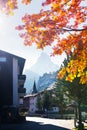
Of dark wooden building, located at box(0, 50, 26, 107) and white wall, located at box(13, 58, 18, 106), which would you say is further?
white wall, located at box(13, 58, 18, 106)

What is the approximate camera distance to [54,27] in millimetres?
17922

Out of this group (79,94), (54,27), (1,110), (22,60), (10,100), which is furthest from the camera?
(22,60)

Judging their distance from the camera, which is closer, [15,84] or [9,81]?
[15,84]

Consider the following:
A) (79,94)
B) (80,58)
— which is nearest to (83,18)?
(80,58)

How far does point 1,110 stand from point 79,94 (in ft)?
81.4

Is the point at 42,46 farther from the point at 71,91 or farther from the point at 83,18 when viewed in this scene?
the point at 71,91

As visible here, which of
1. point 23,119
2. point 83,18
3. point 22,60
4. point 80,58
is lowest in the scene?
point 23,119

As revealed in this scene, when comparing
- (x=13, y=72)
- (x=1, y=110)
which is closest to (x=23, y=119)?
(x=1, y=110)

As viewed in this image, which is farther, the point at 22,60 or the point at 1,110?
the point at 22,60

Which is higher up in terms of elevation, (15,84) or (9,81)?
(9,81)

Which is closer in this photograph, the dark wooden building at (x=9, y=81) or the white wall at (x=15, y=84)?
the dark wooden building at (x=9, y=81)

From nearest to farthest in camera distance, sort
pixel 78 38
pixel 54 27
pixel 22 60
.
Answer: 1. pixel 54 27
2. pixel 78 38
3. pixel 22 60

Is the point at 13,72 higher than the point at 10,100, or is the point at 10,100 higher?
the point at 13,72

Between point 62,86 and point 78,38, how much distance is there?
1832 centimetres
